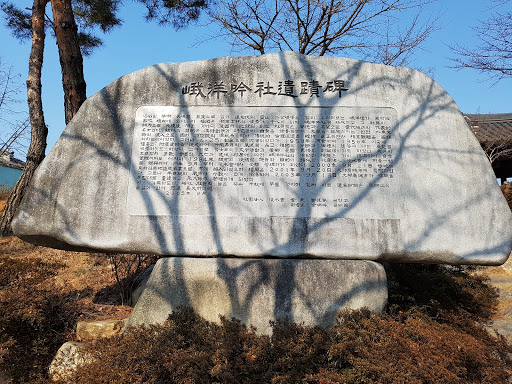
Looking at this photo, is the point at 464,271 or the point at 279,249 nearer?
the point at 279,249

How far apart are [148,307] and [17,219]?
1726mm

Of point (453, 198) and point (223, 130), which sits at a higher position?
point (223, 130)

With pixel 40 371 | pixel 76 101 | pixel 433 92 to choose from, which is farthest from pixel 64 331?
pixel 433 92

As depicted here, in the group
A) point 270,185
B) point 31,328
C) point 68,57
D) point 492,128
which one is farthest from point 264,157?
point 492,128

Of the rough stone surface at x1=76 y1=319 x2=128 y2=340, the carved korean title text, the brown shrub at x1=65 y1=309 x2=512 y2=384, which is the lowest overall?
the rough stone surface at x1=76 y1=319 x2=128 y2=340

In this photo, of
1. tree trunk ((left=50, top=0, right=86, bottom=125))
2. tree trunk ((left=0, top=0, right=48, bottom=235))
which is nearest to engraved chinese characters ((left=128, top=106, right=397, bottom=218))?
tree trunk ((left=50, top=0, right=86, bottom=125))

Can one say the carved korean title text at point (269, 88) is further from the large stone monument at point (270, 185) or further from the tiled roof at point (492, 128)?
the tiled roof at point (492, 128)

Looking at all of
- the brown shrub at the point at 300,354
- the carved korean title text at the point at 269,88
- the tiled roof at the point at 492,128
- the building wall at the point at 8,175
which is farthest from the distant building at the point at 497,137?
the building wall at the point at 8,175

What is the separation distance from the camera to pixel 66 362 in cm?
333

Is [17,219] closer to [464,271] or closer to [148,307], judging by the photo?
[148,307]

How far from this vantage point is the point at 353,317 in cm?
352

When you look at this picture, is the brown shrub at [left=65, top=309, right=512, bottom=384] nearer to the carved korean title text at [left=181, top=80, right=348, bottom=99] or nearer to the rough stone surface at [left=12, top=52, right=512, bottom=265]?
the rough stone surface at [left=12, top=52, right=512, bottom=265]

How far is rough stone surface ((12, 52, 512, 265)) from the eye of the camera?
154 inches

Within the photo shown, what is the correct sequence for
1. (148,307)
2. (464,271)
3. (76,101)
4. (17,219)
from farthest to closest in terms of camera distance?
(76,101) < (464,271) < (17,219) < (148,307)
